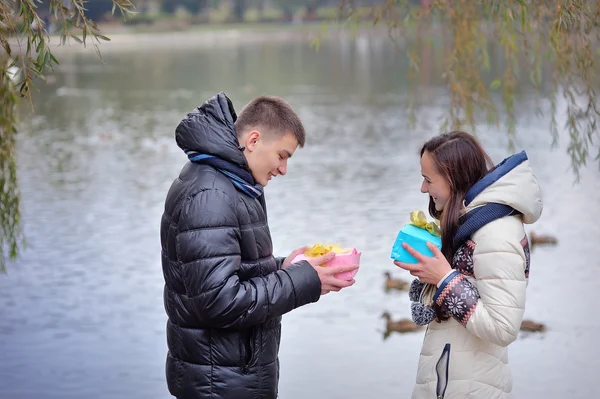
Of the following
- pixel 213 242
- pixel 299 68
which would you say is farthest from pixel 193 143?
pixel 299 68

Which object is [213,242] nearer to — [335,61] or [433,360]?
[433,360]

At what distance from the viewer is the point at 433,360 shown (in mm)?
2648

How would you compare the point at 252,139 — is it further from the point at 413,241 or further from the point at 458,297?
the point at 458,297

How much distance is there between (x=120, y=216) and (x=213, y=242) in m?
7.63

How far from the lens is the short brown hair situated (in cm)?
255

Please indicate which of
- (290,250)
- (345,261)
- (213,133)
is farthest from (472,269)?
(290,250)

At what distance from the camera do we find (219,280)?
2400 millimetres

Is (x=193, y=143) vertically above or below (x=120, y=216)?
above

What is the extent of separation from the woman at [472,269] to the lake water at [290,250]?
2920mm

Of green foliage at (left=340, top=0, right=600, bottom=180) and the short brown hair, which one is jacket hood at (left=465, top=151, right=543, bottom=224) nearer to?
the short brown hair

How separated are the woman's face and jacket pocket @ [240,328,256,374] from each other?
62cm

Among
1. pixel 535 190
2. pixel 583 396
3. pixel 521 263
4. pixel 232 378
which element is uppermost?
pixel 535 190

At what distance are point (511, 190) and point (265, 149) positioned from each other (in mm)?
641

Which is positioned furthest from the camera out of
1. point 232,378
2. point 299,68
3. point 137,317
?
point 299,68
